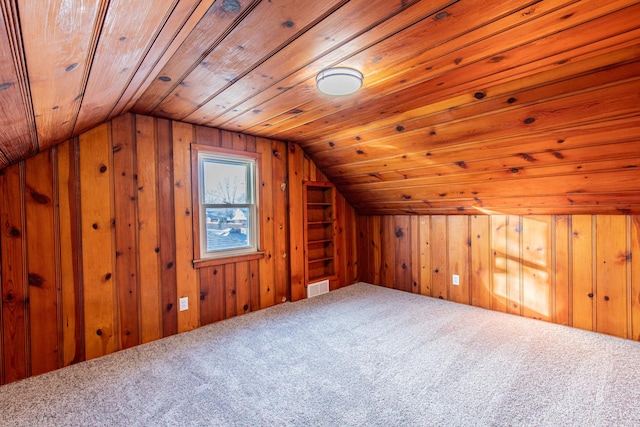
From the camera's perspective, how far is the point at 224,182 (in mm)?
3184

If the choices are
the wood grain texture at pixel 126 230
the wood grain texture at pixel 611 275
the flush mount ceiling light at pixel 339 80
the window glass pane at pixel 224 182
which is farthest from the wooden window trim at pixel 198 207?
the wood grain texture at pixel 611 275

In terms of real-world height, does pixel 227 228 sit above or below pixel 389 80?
below

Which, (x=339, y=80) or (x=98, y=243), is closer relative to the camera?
(x=339, y=80)

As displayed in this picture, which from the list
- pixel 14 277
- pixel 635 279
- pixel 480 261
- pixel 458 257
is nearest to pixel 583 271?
pixel 635 279

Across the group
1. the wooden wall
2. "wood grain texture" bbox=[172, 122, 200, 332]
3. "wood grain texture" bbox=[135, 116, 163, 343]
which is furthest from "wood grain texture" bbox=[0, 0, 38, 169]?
the wooden wall

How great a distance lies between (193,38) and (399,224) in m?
3.39

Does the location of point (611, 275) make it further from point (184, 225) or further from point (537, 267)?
point (184, 225)

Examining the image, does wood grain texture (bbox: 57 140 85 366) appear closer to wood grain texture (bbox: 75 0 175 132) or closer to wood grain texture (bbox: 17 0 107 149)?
wood grain texture (bbox: 75 0 175 132)

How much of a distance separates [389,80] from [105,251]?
2513mm

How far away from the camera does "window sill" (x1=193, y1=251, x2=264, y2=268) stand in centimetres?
293

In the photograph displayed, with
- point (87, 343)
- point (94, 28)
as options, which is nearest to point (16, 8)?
point (94, 28)

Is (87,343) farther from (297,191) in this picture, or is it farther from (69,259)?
(297,191)

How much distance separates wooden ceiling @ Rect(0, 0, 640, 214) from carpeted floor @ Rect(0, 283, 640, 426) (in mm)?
1361

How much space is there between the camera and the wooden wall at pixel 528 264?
261 centimetres
